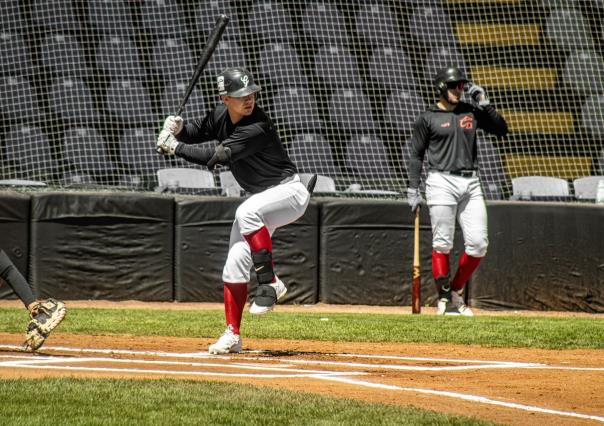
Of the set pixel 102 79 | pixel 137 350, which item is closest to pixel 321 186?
pixel 102 79

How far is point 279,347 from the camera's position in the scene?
22.7 feet

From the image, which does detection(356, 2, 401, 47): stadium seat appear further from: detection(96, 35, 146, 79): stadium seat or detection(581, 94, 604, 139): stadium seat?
detection(96, 35, 146, 79): stadium seat

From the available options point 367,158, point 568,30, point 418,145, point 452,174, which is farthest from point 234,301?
point 568,30

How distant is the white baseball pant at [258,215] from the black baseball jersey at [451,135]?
334 centimetres

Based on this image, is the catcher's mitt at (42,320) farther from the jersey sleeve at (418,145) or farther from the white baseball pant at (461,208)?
the jersey sleeve at (418,145)

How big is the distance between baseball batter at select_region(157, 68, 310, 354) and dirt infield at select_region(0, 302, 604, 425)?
1.29ft

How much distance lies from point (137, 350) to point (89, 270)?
4306 mm

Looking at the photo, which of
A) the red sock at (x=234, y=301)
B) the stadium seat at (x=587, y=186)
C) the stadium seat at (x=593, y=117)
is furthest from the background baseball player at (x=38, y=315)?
the stadium seat at (x=593, y=117)

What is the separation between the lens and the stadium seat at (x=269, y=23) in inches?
579

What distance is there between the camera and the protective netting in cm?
1322

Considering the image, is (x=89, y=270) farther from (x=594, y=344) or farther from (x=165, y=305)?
(x=594, y=344)

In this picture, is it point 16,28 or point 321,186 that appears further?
point 16,28

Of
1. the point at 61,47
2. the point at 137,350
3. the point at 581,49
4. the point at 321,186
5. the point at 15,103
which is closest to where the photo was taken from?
the point at 137,350

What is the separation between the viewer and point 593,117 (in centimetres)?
1488
